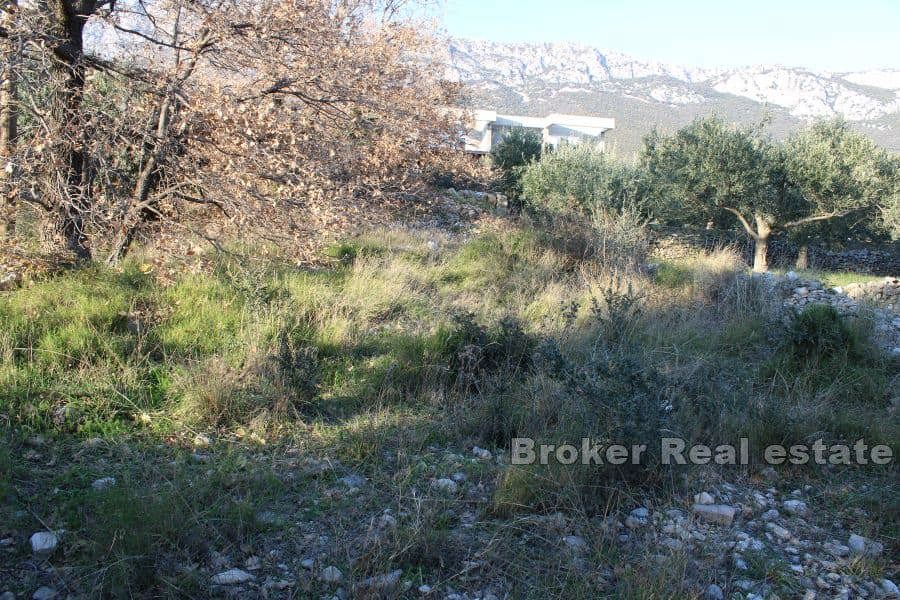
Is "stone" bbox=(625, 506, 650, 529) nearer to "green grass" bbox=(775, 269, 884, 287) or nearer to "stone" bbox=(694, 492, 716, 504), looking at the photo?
"stone" bbox=(694, 492, 716, 504)

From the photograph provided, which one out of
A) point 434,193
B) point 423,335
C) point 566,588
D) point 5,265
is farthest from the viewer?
point 434,193

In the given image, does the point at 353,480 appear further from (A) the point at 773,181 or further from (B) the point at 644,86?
(B) the point at 644,86

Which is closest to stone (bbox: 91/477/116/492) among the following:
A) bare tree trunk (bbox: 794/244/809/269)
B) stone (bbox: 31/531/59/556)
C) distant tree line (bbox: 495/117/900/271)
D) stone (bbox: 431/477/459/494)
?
stone (bbox: 31/531/59/556)

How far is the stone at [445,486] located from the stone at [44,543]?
4.80ft

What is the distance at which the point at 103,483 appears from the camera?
104 inches

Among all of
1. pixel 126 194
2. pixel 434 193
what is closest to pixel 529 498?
pixel 126 194

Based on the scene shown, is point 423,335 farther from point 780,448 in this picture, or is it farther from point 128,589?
point 128,589

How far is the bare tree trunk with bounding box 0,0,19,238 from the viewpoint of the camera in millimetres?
4332

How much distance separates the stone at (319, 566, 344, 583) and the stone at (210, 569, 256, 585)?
0.24 metres

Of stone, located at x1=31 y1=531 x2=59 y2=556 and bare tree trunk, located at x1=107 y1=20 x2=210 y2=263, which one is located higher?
bare tree trunk, located at x1=107 y1=20 x2=210 y2=263

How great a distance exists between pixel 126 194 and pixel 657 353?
4.73 metres

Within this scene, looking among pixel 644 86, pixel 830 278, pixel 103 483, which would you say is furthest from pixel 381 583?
pixel 644 86

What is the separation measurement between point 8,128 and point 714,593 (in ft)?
19.1

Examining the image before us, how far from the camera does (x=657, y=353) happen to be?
464cm
